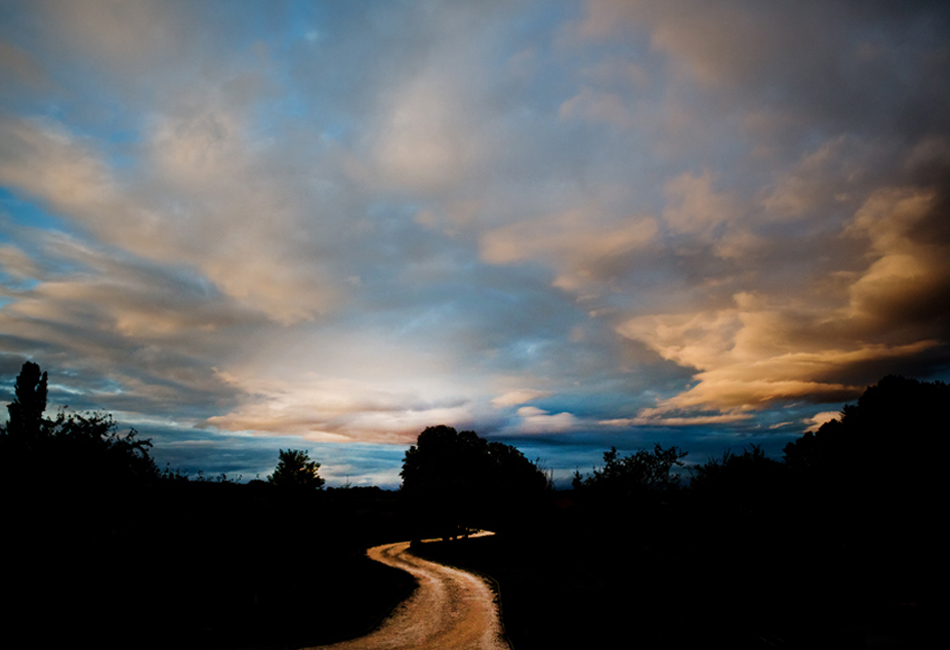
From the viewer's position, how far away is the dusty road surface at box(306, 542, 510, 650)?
21.6m

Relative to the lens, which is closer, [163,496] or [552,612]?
[163,496]

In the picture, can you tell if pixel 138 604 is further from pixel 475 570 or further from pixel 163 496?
pixel 475 570

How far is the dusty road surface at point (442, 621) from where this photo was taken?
21625mm

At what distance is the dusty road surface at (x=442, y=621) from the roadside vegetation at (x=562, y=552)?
1467mm

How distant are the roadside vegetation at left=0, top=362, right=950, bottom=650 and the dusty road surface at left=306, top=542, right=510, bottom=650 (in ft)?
4.81

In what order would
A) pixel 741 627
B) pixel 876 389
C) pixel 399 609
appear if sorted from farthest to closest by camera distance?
pixel 876 389 → pixel 399 609 → pixel 741 627

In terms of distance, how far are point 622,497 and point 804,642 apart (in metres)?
18.4

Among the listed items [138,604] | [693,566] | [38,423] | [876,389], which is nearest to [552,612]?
[693,566]

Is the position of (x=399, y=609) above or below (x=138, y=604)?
below

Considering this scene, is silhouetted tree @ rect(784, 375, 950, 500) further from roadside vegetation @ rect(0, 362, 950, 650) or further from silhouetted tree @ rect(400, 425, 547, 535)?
silhouetted tree @ rect(400, 425, 547, 535)

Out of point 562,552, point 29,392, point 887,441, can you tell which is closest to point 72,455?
point 562,552

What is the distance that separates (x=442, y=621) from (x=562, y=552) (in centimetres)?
2173

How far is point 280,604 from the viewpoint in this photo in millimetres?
25312

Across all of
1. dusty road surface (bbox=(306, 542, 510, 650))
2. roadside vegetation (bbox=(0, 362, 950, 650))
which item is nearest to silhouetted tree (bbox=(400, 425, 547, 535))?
roadside vegetation (bbox=(0, 362, 950, 650))
